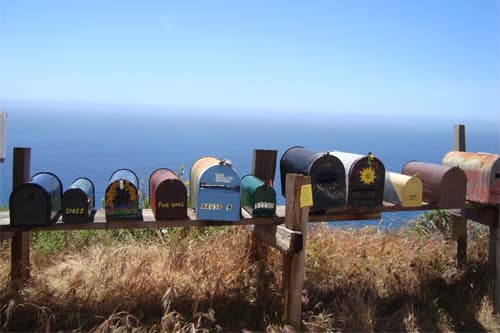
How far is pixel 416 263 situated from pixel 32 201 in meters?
3.17

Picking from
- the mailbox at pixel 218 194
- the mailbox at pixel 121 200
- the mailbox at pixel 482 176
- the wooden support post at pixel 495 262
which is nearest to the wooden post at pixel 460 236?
the wooden support post at pixel 495 262

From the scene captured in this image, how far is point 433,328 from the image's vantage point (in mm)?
3635

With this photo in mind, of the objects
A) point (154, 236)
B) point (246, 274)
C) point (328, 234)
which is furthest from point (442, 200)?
point (154, 236)

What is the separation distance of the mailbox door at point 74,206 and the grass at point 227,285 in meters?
0.57

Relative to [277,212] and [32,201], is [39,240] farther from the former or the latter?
[277,212]

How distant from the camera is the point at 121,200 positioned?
2.97 meters

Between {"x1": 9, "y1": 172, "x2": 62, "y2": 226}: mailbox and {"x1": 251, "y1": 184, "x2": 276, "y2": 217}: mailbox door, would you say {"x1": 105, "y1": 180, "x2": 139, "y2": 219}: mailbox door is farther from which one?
{"x1": 251, "y1": 184, "x2": 276, "y2": 217}: mailbox door

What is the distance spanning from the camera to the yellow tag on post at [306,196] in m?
3.09

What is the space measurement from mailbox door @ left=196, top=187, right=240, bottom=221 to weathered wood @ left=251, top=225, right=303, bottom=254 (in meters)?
0.33

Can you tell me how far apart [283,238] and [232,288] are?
0.73 meters

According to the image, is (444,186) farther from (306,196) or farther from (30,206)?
(30,206)

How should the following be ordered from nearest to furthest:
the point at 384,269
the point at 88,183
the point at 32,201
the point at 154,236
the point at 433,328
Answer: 1. the point at 32,201
2. the point at 88,183
3. the point at 433,328
4. the point at 384,269
5. the point at 154,236

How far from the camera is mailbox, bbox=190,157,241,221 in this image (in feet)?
9.96

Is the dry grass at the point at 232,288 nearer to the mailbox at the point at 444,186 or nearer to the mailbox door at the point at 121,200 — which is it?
the mailbox door at the point at 121,200
